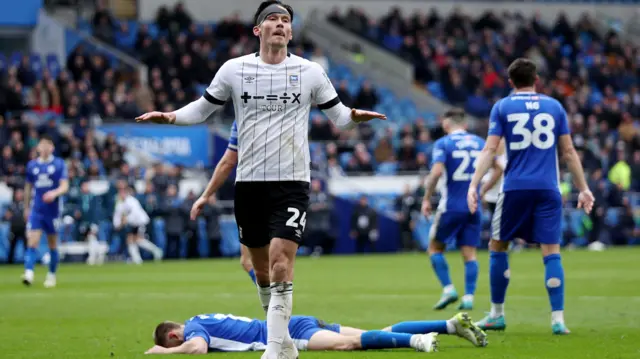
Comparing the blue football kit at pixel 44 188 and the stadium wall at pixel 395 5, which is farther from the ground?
the stadium wall at pixel 395 5

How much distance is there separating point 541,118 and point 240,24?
29.9 metres

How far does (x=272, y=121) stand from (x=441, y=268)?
666 centimetres

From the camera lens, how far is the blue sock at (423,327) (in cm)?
943

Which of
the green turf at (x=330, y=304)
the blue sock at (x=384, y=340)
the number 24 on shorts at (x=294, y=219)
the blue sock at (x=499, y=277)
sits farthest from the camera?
the blue sock at (x=499, y=277)

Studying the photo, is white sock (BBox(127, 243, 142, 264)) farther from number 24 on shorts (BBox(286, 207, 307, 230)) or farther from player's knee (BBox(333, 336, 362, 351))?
number 24 on shorts (BBox(286, 207, 307, 230))

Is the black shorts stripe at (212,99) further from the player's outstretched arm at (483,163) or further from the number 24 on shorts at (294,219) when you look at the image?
the player's outstretched arm at (483,163)

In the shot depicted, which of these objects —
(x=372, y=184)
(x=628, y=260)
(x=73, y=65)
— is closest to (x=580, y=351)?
(x=628, y=260)

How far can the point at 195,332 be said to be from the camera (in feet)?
31.3

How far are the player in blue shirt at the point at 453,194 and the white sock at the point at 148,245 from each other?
647 inches

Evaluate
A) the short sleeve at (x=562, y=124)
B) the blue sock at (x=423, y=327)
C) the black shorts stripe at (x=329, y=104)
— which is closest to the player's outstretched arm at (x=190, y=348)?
the blue sock at (x=423, y=327)

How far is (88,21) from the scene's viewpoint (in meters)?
40.5

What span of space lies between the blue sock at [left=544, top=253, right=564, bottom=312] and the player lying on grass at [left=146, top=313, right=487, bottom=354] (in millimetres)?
1473

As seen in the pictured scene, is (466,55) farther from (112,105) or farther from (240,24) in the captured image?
(112,105)

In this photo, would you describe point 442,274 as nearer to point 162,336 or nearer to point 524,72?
point 524,72
